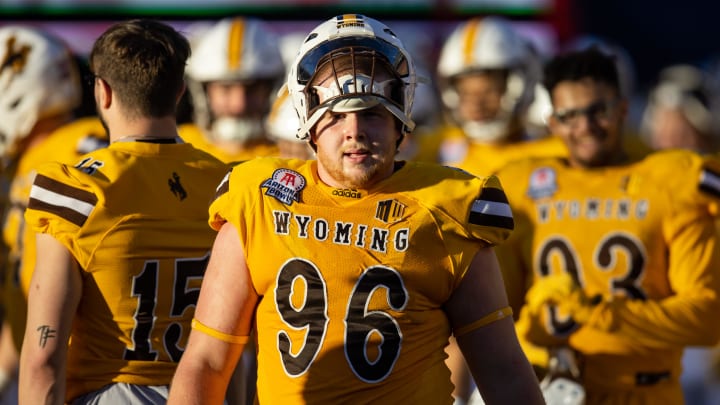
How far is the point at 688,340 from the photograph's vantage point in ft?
17.3

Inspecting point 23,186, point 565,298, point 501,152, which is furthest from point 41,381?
point 501,152

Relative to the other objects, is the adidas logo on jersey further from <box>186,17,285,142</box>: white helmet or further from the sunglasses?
<box>186,17,285,142</box>: white helmet

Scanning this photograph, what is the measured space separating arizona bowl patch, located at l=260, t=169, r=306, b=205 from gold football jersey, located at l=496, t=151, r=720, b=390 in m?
1.87

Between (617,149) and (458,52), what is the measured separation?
117 inches

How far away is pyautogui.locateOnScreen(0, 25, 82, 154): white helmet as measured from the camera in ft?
20.4

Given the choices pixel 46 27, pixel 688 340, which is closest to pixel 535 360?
pixel 688 340

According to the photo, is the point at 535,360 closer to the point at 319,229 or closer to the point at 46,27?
the point at 319,229

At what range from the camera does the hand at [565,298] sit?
16.8ft

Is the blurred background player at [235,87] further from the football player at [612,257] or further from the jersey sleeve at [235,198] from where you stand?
the jersey sleeve at [235,198]

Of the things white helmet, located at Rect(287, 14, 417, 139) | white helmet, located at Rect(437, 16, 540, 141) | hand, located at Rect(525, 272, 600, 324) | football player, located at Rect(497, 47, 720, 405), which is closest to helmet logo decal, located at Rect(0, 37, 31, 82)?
football player, located at Rect(497, 47, 720, 405)

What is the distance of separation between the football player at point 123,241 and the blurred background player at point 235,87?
9.95 feet

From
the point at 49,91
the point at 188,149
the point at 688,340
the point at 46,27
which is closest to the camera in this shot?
the point at 188,149

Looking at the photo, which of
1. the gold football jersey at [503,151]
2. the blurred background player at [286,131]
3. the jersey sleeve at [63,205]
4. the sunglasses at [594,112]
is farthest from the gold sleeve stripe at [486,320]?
the gold football jersey at [503,151]

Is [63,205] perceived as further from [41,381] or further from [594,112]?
[594,112]
